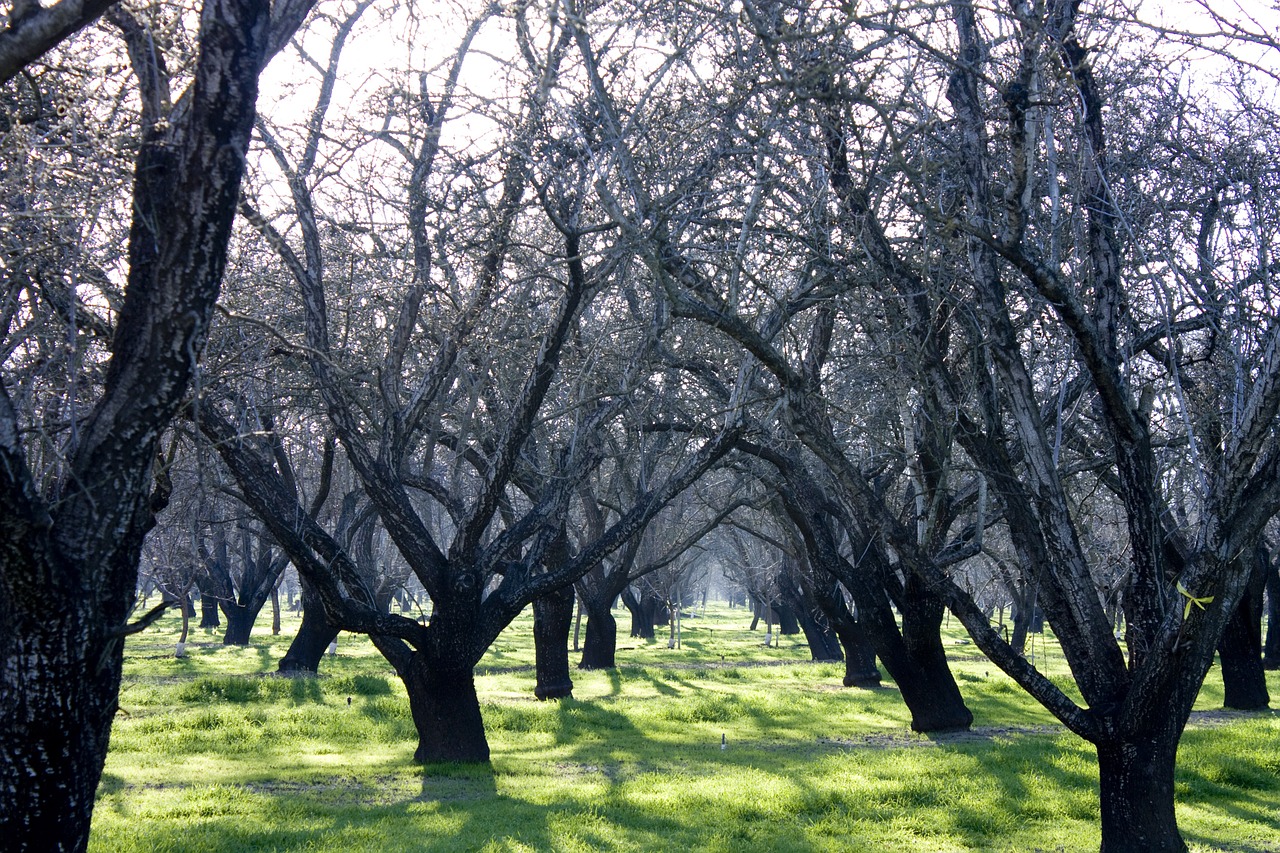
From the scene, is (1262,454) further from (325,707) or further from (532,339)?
(325,707)

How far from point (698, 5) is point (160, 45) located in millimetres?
3370

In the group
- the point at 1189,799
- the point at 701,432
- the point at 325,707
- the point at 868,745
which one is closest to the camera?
the point at 1189,799

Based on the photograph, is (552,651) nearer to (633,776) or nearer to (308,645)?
(308,645)

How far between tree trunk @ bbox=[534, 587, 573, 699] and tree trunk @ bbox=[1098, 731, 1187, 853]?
1245 cm

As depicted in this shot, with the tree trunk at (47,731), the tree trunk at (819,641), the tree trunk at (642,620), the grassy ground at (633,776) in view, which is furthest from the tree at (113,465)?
the tree trunk at (642,620)

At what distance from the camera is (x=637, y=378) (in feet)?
36.6

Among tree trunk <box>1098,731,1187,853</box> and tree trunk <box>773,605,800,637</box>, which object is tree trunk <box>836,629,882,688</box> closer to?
tree trunk <box>1098,731,1187,853</box>

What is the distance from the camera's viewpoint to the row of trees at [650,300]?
5457 mm

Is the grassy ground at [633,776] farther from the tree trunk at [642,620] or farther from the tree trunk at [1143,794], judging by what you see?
the tree trunk at [642,620]

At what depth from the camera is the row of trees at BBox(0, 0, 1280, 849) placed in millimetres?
5457

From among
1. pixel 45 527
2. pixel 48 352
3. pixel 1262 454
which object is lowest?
pixel 45 527

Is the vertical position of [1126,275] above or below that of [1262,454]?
above

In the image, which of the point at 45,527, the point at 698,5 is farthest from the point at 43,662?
the point at 698,5

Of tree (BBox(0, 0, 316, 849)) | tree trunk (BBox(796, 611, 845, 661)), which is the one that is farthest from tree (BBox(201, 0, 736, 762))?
tree trunk (BBox(796, 611, 845, 661))
